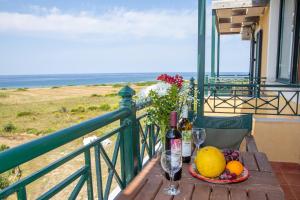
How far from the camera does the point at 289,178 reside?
3252 millimetres

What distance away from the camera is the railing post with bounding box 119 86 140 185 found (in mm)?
1887

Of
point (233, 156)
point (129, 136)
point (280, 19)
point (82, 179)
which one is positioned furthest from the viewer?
point (280, 19)

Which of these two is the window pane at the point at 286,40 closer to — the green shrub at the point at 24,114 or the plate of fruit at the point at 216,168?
the plate of fruit at the point at 216,168

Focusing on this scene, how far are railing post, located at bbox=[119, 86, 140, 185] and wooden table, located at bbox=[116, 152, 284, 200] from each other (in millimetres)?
412

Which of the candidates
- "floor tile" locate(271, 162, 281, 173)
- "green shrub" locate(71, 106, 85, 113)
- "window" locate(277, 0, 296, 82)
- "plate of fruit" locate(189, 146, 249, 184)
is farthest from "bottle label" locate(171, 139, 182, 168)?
"green shrub" locate(71, 106, 85, 113)

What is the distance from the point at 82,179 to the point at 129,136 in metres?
0.66

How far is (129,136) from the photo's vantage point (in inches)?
76.5

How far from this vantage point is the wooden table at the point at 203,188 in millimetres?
1245

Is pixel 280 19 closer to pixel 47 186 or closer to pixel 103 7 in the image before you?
pixel 47 186

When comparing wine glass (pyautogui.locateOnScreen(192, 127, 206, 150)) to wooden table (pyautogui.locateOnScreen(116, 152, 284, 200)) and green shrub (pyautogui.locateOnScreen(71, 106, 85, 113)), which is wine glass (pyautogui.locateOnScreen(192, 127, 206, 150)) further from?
green shrub (pyautogui.locateOnScreen(71, 106, 85, 113))

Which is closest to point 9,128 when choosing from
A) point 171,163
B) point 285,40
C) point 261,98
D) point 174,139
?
point 261,98

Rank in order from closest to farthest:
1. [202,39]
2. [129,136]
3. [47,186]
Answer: [129,136] → [202,39] → [47,186]

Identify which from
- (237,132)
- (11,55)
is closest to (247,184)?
(237,132)

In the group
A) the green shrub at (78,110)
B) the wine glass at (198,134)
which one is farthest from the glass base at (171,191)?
the green shrub at (78,110)
